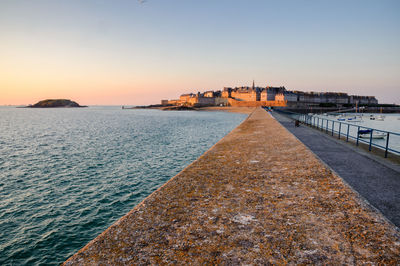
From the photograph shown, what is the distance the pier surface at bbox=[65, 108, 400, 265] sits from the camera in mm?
2025

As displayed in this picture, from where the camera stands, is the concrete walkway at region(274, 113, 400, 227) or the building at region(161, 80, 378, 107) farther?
the building at region(161, 80, 378, 107)

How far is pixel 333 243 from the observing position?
2.17 m

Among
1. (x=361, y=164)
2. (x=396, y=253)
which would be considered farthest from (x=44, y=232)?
(x=361, y=164)

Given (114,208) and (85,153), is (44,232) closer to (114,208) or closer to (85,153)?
(114,208)

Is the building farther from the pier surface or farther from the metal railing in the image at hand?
the pier surface

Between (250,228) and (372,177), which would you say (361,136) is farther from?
(250,228)

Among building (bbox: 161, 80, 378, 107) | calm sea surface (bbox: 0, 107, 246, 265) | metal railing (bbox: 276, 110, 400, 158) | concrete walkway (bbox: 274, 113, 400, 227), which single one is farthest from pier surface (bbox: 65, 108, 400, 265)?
building (bbox: 161, 80, 378, 107)

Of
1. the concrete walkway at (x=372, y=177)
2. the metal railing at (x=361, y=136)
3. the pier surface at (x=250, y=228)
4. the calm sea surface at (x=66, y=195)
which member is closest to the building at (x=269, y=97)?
the metal railing at (x=361, y=136)

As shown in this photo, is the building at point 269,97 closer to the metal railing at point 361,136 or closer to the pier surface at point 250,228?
the metal railing at point 361,136

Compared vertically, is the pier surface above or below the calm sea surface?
above

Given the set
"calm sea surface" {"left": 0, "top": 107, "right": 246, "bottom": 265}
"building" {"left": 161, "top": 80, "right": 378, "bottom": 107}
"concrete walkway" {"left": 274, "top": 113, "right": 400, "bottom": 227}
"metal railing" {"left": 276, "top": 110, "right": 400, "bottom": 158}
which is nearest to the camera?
"concrete walkway" {"left": 274, "top": 113, "right": 400, "bottom": 227}

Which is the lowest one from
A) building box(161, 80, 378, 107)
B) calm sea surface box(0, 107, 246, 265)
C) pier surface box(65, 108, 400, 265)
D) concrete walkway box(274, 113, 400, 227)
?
calm sea surface box(0, 107, 246, 265)

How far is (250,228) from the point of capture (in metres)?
2.51

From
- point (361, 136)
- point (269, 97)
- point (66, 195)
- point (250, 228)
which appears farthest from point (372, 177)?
point (269, 97)
